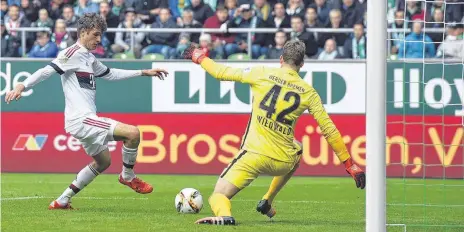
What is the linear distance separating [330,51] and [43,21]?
17.3ft

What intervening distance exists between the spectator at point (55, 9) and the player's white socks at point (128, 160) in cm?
906

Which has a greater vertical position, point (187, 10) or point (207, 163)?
point (187, 10)

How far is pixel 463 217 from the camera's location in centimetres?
1248

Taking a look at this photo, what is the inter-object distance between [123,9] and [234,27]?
85.3 inches

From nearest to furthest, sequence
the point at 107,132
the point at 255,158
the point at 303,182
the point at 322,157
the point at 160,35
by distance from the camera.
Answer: the point at 255,158 < the point at 107,132 < the point at 303,182 < the point at 322,157 < the point at 160,35

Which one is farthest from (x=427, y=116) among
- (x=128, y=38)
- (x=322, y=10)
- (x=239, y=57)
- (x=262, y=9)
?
(x=128, y=38)

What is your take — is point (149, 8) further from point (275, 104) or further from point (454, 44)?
point (275, 104)

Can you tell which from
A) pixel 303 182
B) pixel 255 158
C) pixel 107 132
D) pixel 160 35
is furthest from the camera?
pixel 160 35

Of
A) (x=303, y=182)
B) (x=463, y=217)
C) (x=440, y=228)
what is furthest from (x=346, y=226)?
(x=303, y=182)

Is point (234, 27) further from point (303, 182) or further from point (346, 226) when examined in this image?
point (346, 226)

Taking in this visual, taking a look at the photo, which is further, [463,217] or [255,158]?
[463,217]

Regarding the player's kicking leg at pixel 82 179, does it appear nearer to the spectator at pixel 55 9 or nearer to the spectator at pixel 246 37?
the spectator at pixel 246 37

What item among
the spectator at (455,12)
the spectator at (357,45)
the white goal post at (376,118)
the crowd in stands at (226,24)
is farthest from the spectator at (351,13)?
the white goal post at (376,118)

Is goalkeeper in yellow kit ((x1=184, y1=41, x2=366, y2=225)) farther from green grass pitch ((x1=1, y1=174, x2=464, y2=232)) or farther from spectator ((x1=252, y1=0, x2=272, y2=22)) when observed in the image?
spectator ((x1=252, y1=0, x2=272, y2=22))
